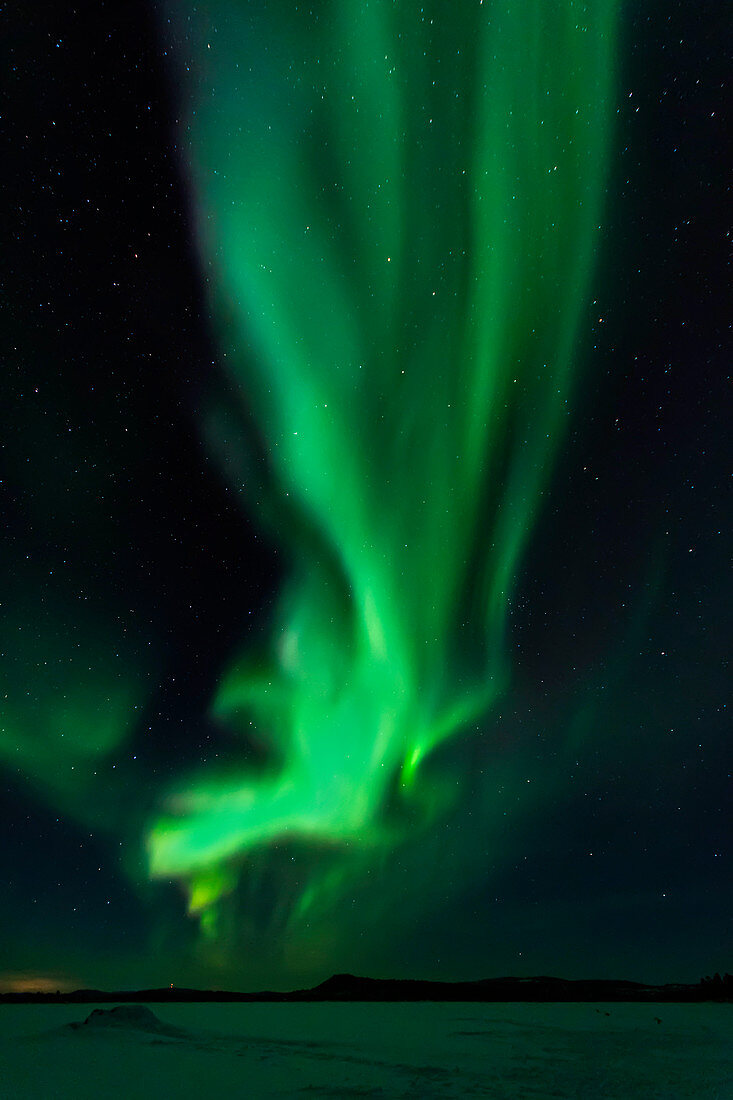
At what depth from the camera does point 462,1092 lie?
16.6m

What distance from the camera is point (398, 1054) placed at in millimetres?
26359

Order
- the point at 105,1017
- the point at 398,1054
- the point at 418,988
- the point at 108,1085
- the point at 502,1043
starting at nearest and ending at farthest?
the point at 108,1085 < the point at 398,1054 < the point at 502,1043 < the point at 105,1017 < the point at 418,988

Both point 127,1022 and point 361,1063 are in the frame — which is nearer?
point 361,1063

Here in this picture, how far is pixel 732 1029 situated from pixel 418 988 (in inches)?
3112

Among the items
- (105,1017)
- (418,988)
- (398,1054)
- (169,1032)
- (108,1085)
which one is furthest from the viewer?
(418,988)

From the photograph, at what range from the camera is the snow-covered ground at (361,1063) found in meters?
17.6

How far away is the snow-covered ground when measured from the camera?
1762 centimetres

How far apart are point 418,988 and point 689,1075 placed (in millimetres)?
99470

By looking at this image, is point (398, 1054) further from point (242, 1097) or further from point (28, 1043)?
point (28, 1043)

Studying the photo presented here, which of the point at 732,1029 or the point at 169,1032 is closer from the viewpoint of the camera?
the point at 169,1032

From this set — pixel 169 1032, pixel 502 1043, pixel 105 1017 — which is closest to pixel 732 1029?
pixel 502 1043

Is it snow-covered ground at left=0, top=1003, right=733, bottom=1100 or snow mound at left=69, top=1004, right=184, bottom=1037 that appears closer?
snow-covered ground at left=0, top=1003, right=733, bottom=1100

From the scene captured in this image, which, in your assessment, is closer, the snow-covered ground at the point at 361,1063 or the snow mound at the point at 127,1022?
the snow-covered ground at the point at 361,1063

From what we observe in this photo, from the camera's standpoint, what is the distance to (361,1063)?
23.4m
